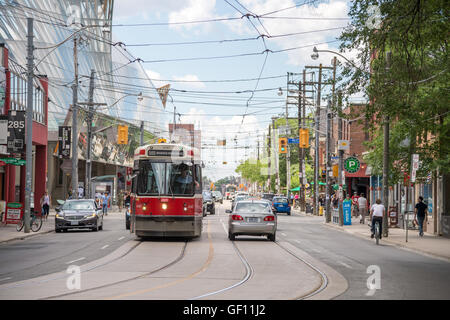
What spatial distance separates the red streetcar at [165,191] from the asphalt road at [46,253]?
151 centimetres

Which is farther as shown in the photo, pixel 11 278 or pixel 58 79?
pixel 58 79

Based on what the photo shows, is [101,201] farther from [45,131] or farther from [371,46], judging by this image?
[371,46]

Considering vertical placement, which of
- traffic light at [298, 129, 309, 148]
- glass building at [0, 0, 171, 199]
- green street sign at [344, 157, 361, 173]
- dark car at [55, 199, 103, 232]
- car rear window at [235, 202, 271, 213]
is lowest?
dark car at [55, 199, 103, 232]

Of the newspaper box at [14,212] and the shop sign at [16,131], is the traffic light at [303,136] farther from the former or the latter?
the newspaper box at [14,212]

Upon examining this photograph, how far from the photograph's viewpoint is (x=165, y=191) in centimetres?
2420

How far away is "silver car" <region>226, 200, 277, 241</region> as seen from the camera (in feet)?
85.1

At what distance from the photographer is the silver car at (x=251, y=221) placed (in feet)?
85.1

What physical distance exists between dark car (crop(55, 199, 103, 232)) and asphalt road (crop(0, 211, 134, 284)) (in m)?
2.58

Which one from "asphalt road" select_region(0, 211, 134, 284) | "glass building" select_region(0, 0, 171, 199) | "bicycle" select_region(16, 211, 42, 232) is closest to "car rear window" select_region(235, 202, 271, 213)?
"asphalt road" select_region(0, 211, 134, 284)

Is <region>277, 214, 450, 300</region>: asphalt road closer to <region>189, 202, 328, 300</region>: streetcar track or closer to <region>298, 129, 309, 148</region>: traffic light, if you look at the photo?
<region>189, 202, 328, 300</region>: streetcar track

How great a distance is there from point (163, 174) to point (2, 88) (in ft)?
58.4

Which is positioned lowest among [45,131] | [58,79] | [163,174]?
[163,174]
